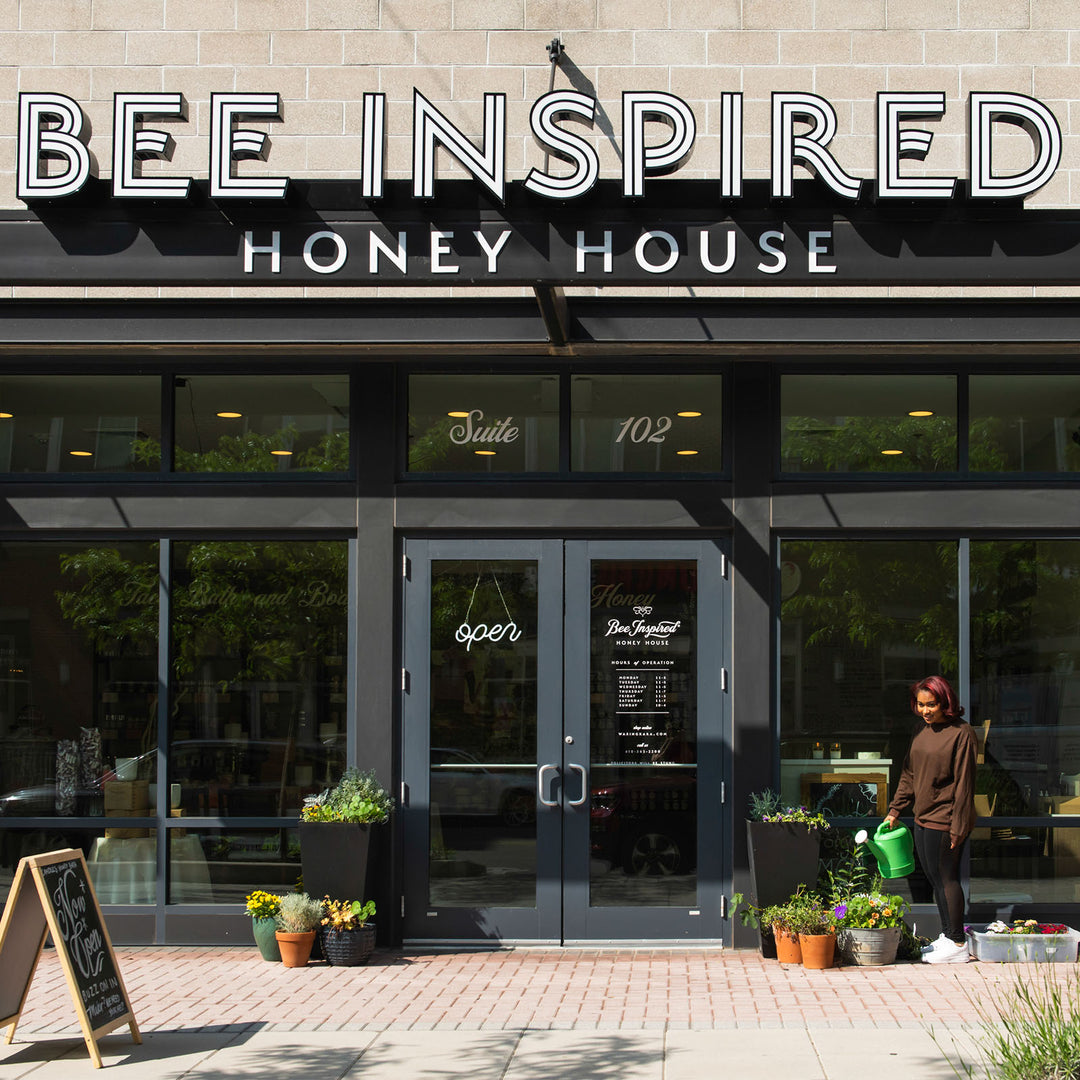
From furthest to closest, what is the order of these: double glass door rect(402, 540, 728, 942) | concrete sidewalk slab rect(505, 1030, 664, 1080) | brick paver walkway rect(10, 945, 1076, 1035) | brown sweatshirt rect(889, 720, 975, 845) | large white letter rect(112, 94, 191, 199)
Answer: double glass door rect(402, 540, 728, 942) < brown sweatshirt rect(889, 720, 975, 845) < large white letter rect(112, 94, 191, 199) < brick paver walkway rect(10, 945, 1076, 1035) < concrete sidewalk slab rect(505, 1030, 664, 1080)

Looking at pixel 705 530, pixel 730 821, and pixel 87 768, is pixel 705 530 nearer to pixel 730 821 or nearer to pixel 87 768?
pixel 730 821

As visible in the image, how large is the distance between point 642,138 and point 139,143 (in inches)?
115

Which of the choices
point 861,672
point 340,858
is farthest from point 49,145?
point 861,672

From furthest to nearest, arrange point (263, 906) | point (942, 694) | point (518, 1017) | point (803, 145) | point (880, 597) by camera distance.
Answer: point (880, 597) → point (942, 694) → point (263, 906) → point (803, 145) → point (518, 1017)

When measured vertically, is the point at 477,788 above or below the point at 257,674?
below

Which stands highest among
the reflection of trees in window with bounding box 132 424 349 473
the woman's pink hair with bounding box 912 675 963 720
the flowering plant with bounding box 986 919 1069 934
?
the reflection of trees in window with bounding box 132 424 349 473

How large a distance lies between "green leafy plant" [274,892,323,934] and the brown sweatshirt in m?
3.75

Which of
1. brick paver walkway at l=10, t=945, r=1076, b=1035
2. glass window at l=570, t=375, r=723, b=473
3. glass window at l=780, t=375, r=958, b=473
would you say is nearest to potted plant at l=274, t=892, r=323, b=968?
brick paver walkway at l=10, t=945, r=1076, b=1035

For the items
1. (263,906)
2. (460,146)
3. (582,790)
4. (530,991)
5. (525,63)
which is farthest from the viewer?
(525,63)

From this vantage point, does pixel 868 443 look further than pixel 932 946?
Yes

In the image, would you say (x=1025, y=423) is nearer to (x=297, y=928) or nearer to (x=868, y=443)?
(x=868, y=443)

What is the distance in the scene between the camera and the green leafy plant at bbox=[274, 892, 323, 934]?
27.1ft

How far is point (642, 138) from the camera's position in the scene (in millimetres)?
7473

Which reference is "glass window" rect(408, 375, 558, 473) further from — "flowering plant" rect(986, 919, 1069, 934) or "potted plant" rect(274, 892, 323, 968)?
"flowering plant" rect(986, 919, 1069, 934)
